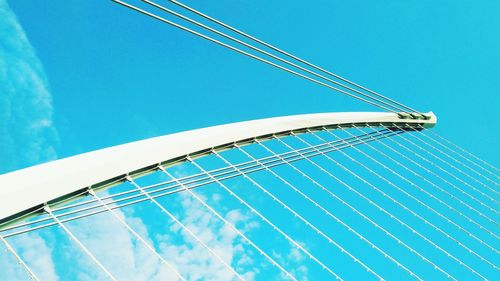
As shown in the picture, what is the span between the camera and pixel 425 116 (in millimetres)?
20484

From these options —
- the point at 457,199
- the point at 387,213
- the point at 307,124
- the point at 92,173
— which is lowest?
the point at 92,173

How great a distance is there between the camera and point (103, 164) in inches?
273

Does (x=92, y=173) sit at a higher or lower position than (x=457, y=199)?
lower

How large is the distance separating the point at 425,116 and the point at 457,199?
27.7ft

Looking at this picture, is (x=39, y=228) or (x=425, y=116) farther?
(x=425, y=116)

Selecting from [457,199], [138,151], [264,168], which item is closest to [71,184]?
[138,151]

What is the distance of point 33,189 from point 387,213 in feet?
24.1

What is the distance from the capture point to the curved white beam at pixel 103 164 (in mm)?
5559

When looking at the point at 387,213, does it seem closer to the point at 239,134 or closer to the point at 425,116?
the point at 239,134

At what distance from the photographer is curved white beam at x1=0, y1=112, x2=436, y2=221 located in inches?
219

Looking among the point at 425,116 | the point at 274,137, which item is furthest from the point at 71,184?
the point at 425,116

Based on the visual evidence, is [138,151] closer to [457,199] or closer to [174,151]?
[174,151]

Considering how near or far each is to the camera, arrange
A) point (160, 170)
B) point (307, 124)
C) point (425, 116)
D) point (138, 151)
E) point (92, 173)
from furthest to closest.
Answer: point (425, 116)
point (307, 124)
point (160, 170)
point (138, 151)
point (92, 173)

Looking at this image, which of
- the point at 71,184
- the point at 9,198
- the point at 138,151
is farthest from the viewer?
the point at 138,151
